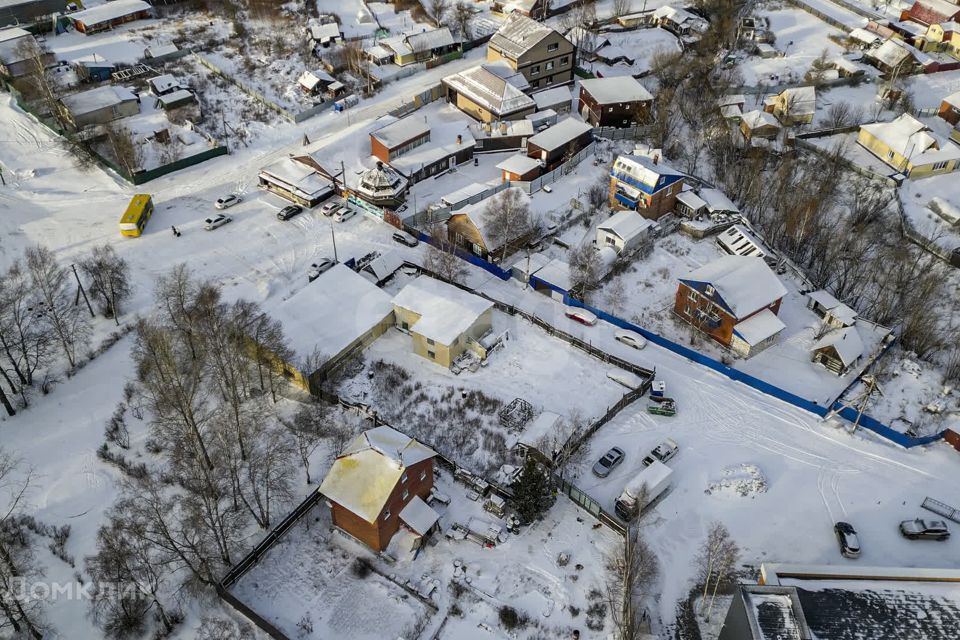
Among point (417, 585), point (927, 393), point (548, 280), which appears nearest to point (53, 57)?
point (548, 280)

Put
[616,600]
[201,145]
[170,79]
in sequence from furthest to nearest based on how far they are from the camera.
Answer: [170,79] → [201,145] → [616,600]

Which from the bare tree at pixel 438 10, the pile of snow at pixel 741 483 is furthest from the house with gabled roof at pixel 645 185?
the bare tree at pixel 438 10

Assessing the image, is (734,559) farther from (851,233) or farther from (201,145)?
(201,145)

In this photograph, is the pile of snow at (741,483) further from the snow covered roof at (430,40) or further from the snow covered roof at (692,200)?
the snow covered roof at (430,40)

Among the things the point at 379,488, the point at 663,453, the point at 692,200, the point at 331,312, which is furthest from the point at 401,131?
the point at 379,488

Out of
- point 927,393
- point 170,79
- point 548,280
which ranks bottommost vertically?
point 927,393

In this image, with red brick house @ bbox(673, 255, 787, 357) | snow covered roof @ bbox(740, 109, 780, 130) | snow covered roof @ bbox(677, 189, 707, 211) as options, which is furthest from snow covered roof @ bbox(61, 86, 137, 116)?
snow covered roof @ bbox(740, 109, 780, 130)

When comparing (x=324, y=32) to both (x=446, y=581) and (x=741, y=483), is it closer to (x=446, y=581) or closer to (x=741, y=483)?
(x=446, y=581)
